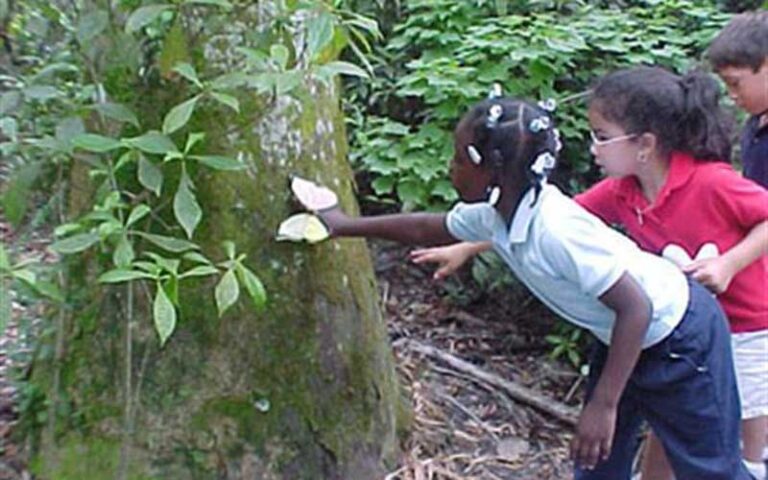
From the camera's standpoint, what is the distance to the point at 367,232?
3102mm

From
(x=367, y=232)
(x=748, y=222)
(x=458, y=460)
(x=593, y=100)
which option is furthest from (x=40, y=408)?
(x=748, y=222)

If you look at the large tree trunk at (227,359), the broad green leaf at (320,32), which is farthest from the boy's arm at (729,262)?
the broad green leaf at (320,32)

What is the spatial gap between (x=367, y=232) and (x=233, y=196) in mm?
366

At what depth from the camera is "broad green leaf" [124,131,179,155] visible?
244cm

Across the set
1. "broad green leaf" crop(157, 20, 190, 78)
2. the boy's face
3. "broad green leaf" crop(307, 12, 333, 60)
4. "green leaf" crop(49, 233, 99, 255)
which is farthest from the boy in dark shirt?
"green leaf" crop(49, 233, 99, 255)

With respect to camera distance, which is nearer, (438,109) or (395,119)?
(438,109)

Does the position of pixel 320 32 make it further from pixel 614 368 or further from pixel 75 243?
pixel 614 368

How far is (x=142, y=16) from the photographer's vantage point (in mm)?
2346

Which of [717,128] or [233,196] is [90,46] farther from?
[717,128]

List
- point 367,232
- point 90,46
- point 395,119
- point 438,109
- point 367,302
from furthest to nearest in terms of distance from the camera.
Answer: point 395,119 < point 438,109 < point 367,302 < point 367,232 < point 90,46

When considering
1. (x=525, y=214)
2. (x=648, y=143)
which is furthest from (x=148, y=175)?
(x=648, y=143)

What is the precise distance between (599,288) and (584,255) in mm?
85

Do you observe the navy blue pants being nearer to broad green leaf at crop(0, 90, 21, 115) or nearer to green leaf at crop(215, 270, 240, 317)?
green leaf at crop(215, 270, 240, 317)

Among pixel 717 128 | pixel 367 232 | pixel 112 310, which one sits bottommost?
pixel 112 310
